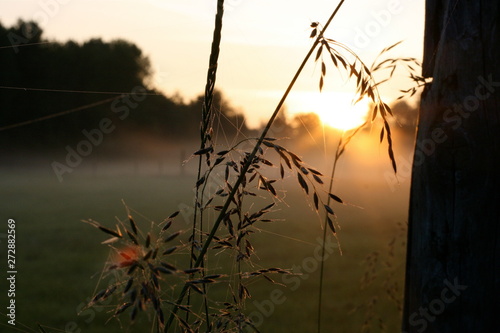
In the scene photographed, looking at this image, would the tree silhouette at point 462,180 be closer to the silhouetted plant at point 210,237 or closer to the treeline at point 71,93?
the silhouetted plant at point 210,237

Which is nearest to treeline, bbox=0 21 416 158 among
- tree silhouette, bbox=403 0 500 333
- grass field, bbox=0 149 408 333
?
grass field, bbox=0 149 408 333

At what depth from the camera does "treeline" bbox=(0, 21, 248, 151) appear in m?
36.6

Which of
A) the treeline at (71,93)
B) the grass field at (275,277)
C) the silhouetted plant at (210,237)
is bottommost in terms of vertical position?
the grass field at (275,277)

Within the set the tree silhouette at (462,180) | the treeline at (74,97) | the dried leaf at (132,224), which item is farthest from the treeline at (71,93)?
the dried leaf at (132,224)

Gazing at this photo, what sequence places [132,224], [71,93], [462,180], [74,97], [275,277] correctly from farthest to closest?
[74,97], [71,93], [275,277], [462,180], [132,224]

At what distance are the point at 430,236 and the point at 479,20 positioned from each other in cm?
59

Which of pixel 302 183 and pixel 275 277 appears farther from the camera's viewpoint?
pixel 275 277

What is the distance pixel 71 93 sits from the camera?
125ft

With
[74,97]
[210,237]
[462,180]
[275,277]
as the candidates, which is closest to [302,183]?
A: [210,237]

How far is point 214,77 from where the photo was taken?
1.06 meters

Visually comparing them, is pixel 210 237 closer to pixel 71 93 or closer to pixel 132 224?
pixel 132 224

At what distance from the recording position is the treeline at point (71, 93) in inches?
1442

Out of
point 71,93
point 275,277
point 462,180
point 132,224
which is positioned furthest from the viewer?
point 71,93

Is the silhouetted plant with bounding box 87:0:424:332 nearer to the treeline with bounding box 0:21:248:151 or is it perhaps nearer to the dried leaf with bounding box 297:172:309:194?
the dried leaf with bounding box 297:172:309:194
